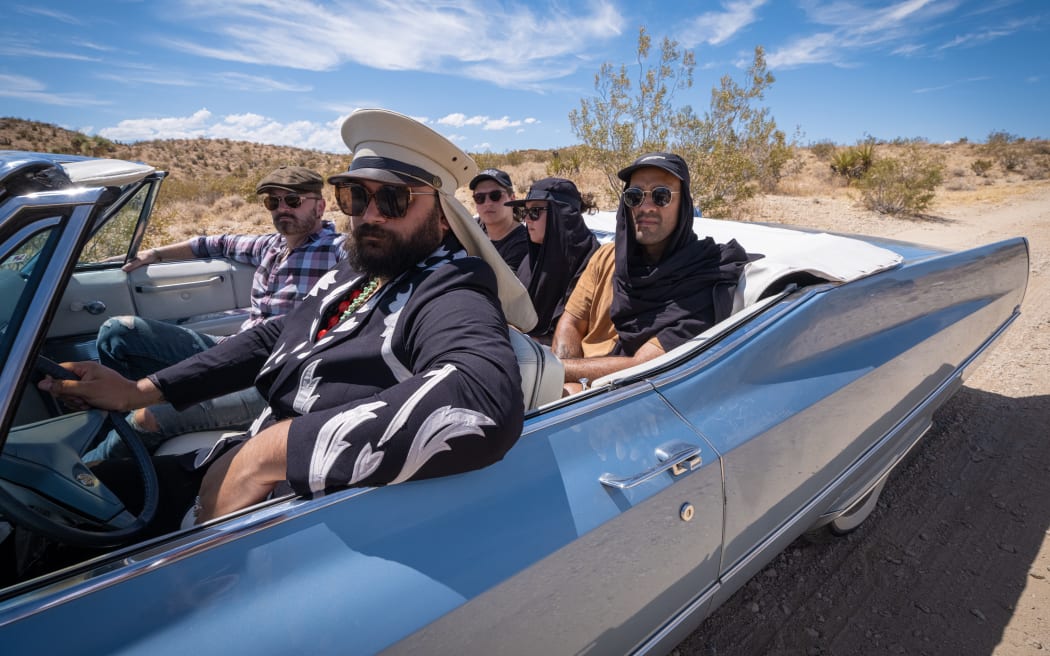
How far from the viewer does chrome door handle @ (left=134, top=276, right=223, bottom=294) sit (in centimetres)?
330

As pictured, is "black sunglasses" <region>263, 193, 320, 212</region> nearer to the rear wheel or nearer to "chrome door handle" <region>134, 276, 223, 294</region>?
"chrome door handle" <region>134, 276, 223, 294</region>

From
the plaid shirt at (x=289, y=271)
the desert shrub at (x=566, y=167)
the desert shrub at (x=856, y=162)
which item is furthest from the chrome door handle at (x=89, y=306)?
the desert shrub at (x=856, y=162)

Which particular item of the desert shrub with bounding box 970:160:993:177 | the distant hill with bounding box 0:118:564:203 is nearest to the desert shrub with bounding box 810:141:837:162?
the desert shrub with bounding box 970:160:993:177

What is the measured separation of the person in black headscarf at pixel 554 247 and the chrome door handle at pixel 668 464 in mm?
2197

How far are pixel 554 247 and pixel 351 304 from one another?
1.94 metres

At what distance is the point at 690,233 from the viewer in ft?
8.88

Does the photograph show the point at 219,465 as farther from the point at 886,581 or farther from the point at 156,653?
the point at 886,581

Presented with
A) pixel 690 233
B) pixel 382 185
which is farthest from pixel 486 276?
pixel 690 233

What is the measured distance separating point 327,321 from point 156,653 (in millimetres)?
1104

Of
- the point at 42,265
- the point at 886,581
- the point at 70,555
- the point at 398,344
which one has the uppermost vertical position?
the point at 42,265

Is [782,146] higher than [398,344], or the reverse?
[782,146]

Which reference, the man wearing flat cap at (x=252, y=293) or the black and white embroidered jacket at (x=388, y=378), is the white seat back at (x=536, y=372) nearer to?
the black and white embroidered jacket at (x=388, y=378)

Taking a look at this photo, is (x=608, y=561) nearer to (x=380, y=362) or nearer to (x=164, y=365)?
(x=380, y=362)

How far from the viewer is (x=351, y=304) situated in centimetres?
178
